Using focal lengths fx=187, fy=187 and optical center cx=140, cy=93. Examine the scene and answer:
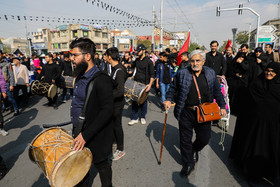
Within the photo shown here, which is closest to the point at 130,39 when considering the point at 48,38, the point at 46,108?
the point at 48,38

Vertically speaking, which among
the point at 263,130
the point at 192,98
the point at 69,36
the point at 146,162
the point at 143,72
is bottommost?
the point at 146,162

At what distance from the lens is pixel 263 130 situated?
274 centimetres

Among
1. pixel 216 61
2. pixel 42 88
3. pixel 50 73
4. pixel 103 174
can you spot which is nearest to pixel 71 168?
pixel 103 174

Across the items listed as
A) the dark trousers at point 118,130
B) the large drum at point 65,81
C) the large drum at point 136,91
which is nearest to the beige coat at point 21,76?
the large drum at point 65,81

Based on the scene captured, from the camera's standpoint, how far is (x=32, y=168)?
3303 millimetres

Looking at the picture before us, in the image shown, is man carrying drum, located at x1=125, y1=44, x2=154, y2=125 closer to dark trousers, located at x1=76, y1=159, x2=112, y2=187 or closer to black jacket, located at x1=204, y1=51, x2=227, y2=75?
black jacket, located at x1=204, y1=51, x2=227, y2=75

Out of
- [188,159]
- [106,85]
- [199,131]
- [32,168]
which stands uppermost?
[106,85]

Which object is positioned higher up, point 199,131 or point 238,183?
point 199,131

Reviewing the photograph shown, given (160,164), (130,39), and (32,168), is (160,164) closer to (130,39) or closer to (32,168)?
(32,168)

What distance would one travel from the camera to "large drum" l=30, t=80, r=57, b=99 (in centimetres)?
638

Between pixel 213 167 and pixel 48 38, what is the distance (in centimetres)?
7464

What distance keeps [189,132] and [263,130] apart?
105cm

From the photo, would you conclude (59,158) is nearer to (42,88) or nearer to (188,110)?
(188,110)

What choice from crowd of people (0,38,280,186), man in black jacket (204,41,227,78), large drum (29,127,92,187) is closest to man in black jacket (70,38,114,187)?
crowd of people (0,38,280,186)
